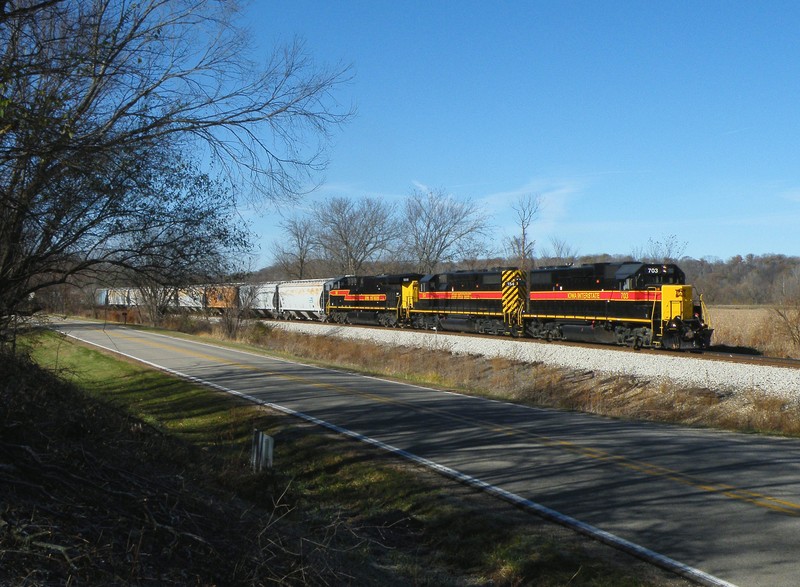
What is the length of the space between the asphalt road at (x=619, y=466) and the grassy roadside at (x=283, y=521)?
28.2 inches

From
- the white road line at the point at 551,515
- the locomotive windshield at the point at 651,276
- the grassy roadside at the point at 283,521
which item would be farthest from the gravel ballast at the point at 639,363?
the grassy roadside at the point at 283,521

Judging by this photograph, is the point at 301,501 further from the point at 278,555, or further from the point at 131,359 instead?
the point at 131,359

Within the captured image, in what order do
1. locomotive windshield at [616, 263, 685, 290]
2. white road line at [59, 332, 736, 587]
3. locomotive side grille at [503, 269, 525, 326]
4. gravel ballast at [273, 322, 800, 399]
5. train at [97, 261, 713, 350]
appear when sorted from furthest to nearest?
locomotive side grille at [503, 269, 525, 326]
locomotive windshield at [616, 263, 685, 290]
train at [97, 261, 713, 350]
gravel ballast at [273, 322, 800, 399]
white road line at [59, 332, 736, 587]

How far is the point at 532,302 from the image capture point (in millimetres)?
35875

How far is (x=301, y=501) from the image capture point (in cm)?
1083

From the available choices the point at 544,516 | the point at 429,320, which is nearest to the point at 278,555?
the point at 544,516

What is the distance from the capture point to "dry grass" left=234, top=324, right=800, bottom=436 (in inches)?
725

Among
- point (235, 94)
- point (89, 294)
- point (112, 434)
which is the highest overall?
point (235, 94)

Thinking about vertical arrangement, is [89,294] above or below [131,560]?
above

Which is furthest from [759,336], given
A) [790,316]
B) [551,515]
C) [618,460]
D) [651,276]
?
[551,515]

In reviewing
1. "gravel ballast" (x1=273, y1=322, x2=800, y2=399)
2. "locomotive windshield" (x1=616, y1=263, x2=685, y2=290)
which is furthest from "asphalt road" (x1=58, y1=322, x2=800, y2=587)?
"locomotive windshield" (x1=616, y1=263, x2=685, y2=290)

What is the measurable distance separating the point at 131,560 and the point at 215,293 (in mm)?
10321

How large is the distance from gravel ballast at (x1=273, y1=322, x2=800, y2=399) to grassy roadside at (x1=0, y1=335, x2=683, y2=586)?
13.7 m

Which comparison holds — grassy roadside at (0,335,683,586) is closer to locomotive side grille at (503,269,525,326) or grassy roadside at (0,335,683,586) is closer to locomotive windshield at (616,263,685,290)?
locomotive windshield at (616,263,685,290)
